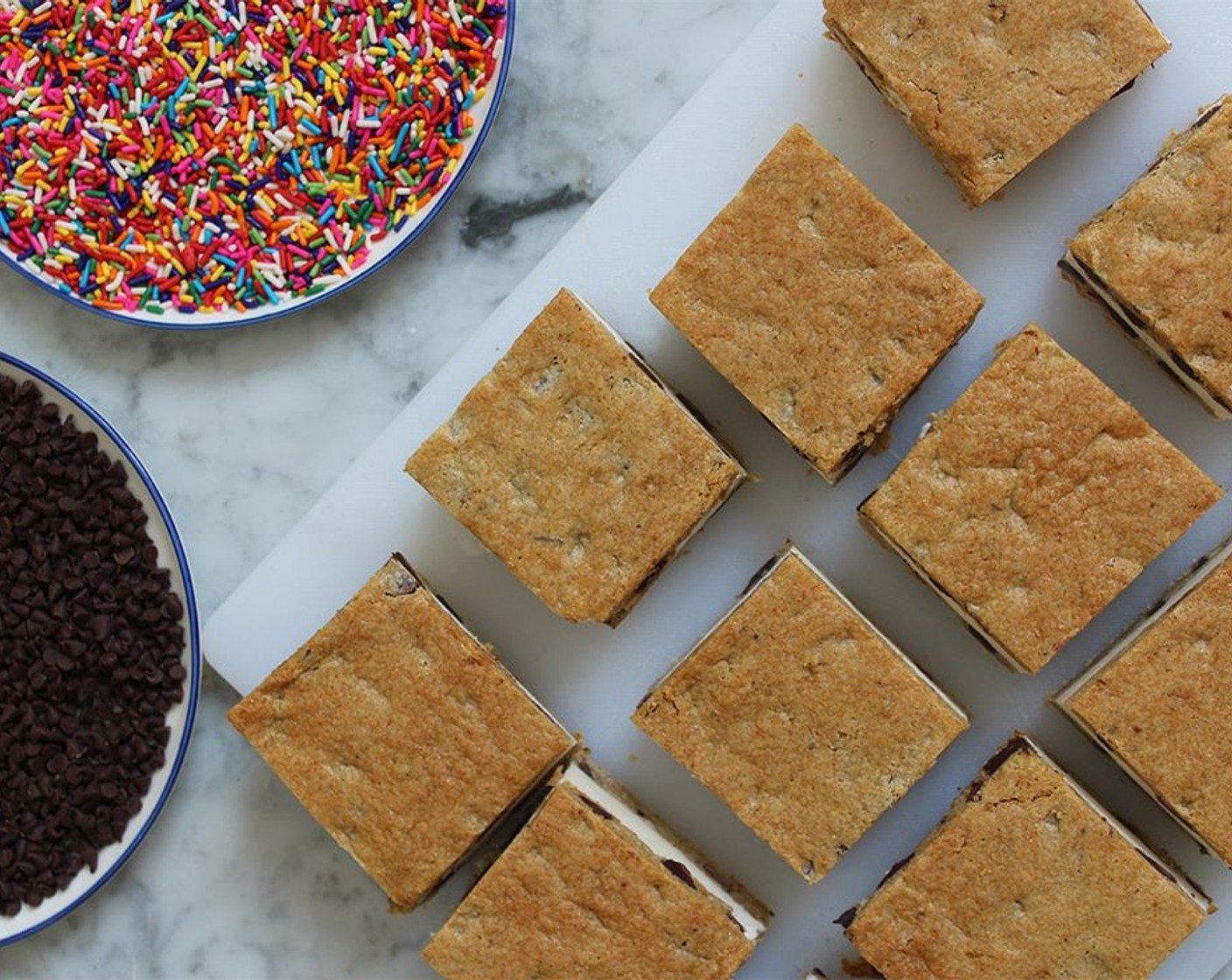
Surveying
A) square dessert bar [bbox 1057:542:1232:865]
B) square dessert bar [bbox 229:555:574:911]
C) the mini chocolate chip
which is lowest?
the mini chocolate chip

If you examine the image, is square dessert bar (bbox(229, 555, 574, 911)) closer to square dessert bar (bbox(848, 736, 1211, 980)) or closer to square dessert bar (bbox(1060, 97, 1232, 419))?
square dessert bar (bbox(848, 736, 1211, 980))

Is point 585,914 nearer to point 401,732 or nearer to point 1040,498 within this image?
point 401,732

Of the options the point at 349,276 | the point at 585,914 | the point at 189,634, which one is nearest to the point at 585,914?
the point at 585,914

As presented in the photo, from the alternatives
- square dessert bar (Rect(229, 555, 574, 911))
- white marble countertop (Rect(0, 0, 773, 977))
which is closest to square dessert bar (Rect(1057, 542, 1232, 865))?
square dessert bar (Rect(229, 555, 574, 911))

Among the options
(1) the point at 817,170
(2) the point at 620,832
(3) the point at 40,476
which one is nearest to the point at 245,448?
(3) the point at 40,476

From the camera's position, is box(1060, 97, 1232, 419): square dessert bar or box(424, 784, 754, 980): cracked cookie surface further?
box(424, 784, 754, 980): cracked cookie surface

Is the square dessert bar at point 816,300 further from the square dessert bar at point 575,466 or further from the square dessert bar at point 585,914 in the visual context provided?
the square dessert bar at point 585,914

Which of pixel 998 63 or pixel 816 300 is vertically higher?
pixel 998 63
